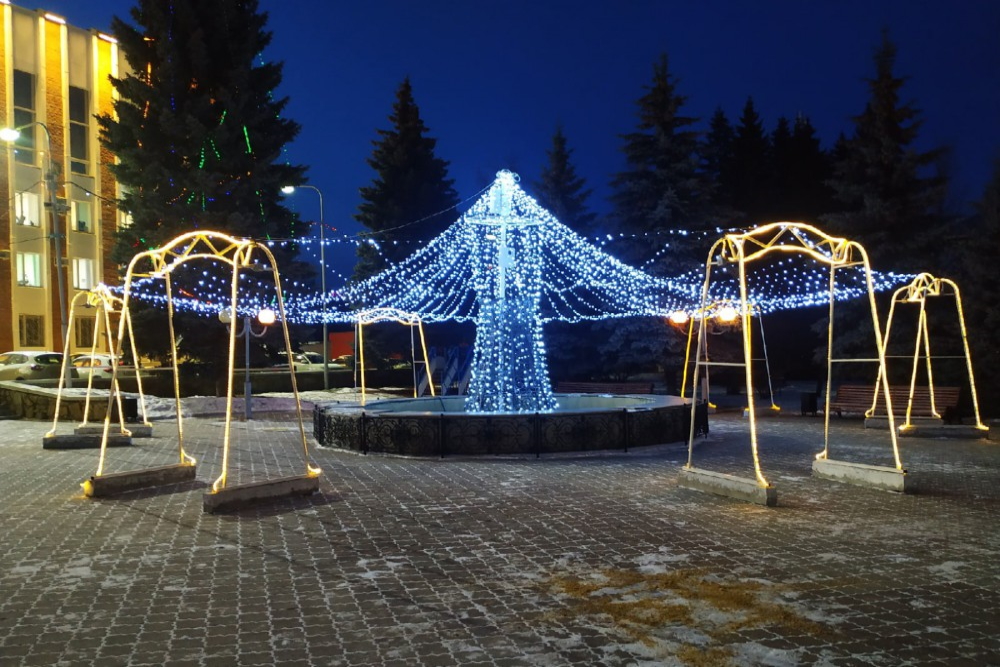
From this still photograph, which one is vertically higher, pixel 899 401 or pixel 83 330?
pixel 83 330

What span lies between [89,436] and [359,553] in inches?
406

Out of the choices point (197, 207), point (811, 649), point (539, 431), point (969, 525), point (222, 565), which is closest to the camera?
point (811, 649)

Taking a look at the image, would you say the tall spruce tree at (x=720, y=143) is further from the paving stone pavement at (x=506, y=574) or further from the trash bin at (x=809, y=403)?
the paving stone pavement at (x=506, y=574)

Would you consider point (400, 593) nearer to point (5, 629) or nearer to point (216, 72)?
point (5, 629)

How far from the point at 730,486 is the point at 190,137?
2426cm

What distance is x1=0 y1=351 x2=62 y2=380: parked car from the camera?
2941 centimetres

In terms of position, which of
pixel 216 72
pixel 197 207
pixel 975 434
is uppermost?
pixel 216 72

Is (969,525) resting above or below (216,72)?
below

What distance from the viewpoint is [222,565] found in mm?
6555

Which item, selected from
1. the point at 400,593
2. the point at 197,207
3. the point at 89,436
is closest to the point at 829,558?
the point at 400,593

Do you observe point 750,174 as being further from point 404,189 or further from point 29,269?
point 29,269

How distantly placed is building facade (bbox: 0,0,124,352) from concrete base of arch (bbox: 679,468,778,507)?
3252 centimetres

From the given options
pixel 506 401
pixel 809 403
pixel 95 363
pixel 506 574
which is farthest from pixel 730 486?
pixel 95 363

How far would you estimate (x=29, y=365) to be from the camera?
29.7 metres
